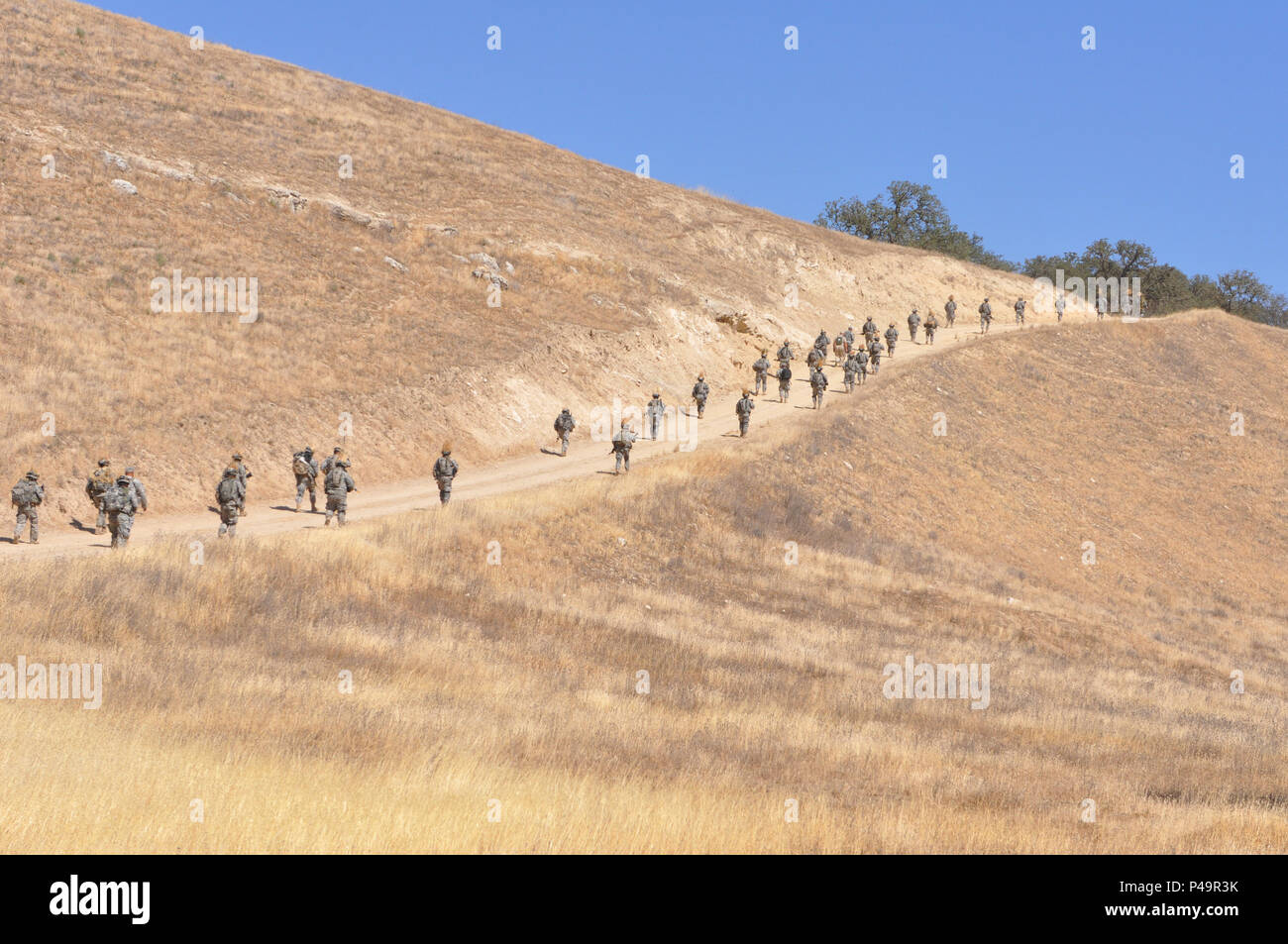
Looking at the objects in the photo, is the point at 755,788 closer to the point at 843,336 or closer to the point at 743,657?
the point at 743,657

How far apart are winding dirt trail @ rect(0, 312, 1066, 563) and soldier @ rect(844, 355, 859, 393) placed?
1.64 feet

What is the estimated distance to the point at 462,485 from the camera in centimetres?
3400

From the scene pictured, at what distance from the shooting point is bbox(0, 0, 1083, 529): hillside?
33.8 m

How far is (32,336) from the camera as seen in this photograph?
3403 cm

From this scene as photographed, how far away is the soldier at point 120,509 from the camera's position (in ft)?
77.7

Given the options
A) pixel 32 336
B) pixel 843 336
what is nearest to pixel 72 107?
pixel 32 336

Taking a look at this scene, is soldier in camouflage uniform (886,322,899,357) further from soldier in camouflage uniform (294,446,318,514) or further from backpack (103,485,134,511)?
backpack (103,485,134,511)

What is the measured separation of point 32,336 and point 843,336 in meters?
34.9

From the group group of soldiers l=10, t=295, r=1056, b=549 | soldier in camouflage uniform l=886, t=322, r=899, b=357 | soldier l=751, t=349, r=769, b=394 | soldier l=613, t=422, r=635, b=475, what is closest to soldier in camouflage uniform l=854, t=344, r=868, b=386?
group of soldiers l=10, t=295, r=1056, b=549

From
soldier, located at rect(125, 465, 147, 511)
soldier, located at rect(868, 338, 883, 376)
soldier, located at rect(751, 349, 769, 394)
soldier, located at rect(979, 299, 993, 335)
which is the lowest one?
soldier, located at rect(125, 465, 147, 511)

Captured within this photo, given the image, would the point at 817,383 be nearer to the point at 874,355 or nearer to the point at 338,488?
the point at 874,355

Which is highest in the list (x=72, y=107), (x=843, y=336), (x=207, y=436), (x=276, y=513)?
(x=72, y=107)

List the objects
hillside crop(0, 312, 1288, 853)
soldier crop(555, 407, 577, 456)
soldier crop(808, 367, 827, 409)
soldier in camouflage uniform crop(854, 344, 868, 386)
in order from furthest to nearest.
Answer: soldier in camouflage uniform crop(854, 344, 868, 386) → soldier crop(808, 367, 827, 409) → soldier crop(555, 407, 577, 456) → hillside crop(0, 312, 1288, 853)

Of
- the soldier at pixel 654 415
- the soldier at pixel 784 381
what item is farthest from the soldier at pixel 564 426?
the soldier at pixel 784 381
